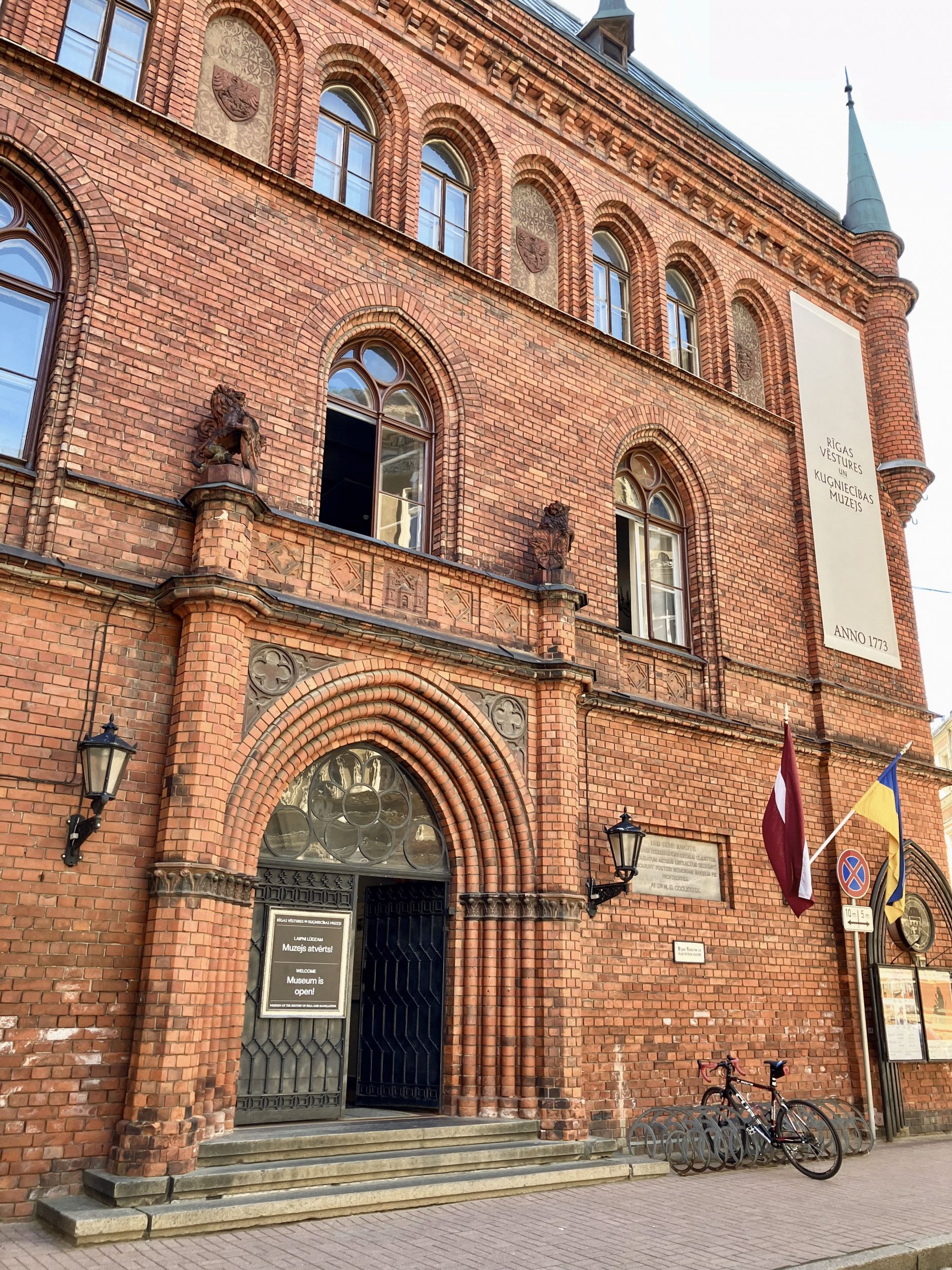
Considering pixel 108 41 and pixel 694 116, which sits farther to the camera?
pixel 694 116

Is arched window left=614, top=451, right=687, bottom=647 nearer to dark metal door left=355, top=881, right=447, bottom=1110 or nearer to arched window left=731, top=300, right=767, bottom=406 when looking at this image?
arched window left=731, top=300, right=767, bottom=406

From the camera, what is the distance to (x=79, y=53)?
32.1 ft

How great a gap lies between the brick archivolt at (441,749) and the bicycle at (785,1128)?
2739 millimetres

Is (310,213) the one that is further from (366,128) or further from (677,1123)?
(677,1123)

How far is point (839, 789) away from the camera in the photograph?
13.7 meters

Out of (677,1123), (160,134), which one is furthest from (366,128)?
(677,1123)

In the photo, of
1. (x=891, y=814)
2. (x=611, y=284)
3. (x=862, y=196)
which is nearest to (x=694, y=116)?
(x=862, y=196)

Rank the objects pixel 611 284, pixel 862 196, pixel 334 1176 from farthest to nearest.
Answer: pixel 862 196, pixel 611 284, pixel 334 1176

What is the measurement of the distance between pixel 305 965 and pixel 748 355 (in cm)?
1106

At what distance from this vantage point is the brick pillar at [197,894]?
282 inches

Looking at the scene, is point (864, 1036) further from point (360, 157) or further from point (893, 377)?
point (360, 157)

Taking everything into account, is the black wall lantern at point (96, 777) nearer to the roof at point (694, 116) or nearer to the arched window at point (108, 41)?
the arched window at point (108, 41)

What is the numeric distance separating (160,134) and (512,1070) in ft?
29.3

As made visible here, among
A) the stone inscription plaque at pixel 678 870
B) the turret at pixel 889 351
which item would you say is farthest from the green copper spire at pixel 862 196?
the stone inscription plaque at pixel 678 870
